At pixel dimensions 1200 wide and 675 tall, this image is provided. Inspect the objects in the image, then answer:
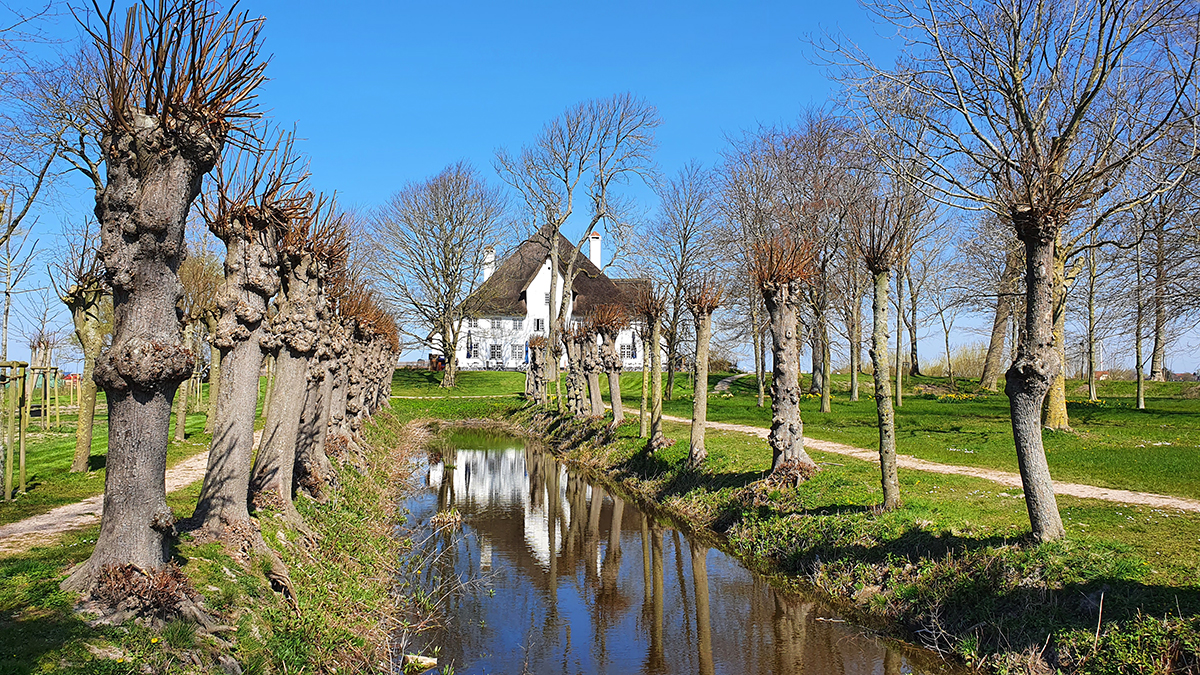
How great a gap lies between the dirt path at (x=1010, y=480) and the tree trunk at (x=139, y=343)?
11.6 m

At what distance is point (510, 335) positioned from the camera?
58.5 metres

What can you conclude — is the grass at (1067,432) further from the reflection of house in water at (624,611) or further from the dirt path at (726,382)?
the reflection of house in water at (624,611)

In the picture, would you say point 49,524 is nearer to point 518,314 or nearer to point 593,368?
point 593,368

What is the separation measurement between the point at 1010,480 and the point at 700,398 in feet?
19.2

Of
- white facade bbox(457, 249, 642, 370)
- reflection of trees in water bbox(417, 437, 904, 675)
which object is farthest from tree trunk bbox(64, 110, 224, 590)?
white facade bbox(457, 249, 642, 370)

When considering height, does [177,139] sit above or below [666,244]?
below

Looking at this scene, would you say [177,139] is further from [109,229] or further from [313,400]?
[313,400]

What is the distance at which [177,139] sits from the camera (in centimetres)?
624

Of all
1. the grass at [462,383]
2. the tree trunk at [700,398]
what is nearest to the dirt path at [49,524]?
the tree trunk at [700,398]

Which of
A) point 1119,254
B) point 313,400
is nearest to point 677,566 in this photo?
point 313,400

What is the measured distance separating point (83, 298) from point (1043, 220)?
621 inches

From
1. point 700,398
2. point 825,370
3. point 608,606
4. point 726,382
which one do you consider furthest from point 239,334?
point 726,382

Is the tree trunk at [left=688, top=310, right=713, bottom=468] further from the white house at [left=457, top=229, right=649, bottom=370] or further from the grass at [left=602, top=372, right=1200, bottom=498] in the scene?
the white house at [left=457, top=229, right=649, bottom=370]

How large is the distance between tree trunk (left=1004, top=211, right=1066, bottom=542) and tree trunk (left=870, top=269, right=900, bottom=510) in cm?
198
